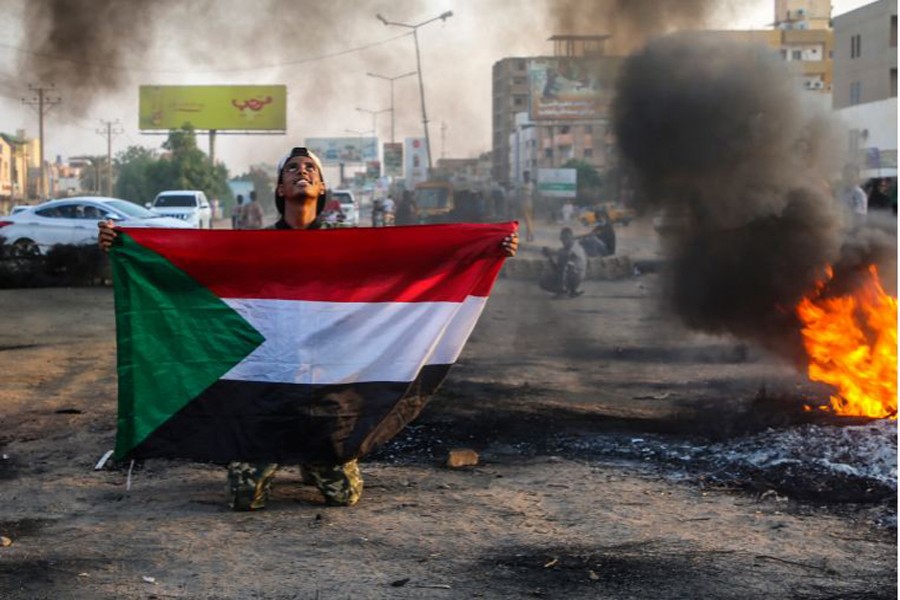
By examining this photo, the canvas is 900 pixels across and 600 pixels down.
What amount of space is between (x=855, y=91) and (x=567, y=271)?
1911 inches

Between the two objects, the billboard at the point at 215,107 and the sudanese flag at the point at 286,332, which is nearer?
the sudanese flag at the point at 286,332

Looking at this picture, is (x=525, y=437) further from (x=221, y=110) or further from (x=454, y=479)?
(x=221, y=110)

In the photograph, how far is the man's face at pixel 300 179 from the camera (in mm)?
5242

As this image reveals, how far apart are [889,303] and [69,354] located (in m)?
7.38

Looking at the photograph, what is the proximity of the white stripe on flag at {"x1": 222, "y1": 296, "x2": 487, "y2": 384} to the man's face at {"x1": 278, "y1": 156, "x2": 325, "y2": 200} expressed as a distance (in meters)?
0.54

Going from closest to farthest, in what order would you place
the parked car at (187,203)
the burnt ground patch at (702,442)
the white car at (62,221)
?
the burnt ground patch at (702,442) → the white car at (62,221) → the parked car at (187,203)

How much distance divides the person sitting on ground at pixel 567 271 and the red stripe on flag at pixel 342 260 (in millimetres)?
12427

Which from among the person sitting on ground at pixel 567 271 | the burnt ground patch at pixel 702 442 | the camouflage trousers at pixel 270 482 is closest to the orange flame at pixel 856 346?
the burnt ground patch at pixel 702 442

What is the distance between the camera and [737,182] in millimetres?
9000

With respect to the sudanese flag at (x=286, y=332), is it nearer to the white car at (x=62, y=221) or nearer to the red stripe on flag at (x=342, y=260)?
the red stripe on flag at (x=342, y=260)

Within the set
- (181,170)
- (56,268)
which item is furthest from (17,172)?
(56,268)

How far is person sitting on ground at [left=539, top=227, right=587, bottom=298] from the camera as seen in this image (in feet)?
57.6

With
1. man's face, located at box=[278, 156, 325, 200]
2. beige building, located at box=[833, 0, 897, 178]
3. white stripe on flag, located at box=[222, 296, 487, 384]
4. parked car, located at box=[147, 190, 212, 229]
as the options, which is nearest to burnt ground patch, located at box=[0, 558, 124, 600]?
white stripe on flag, located at box=[222, 296, 487, 384]

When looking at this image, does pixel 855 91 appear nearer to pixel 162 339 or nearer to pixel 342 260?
pixel 342 260
